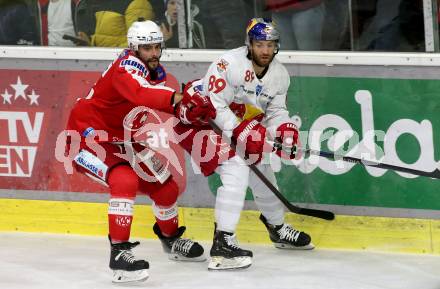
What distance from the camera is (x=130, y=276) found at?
17.6 feet

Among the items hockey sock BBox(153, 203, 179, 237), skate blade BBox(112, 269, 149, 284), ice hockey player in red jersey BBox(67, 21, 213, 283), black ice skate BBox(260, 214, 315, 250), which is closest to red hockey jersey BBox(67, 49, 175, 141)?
ice hockey player in red jersey BBox(67, 21, 213, 283)

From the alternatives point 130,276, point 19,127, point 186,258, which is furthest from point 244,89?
point 19,127

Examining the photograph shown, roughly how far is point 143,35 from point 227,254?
108cm

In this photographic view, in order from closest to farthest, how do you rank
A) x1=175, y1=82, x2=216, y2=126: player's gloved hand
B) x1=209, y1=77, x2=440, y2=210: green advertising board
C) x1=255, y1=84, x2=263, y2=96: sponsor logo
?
1. x1=175, y1=82, x2=216, y2=126: player's gloved hand
2. x1=255, y1=84, x2=263, y2=96: sponsor logo
3. x1=209, y1=77, x2=440, y2=210: green advertising board

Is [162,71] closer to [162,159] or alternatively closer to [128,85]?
[128,85]

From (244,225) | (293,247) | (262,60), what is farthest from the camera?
(244,225)

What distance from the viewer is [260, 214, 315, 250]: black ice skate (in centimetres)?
582

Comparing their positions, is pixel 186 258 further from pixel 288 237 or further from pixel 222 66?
pixel 222 66

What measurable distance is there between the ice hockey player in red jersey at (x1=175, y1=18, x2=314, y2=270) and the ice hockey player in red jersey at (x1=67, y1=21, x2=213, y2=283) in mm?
175

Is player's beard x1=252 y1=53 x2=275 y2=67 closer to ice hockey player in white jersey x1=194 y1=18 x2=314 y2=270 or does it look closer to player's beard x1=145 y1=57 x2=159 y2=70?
ice hockey player in white jersey x1=194 y1=18 x2=314 y2=270

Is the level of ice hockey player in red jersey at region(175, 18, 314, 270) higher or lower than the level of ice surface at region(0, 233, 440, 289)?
higher

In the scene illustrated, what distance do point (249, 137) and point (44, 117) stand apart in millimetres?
1445

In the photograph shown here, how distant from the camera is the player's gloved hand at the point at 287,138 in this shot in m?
5.52

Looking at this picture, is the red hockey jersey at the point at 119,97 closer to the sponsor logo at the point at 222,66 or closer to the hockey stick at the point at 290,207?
the sponsor logo at the point at 222,66
